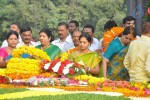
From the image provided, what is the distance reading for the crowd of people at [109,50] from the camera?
10000 mm

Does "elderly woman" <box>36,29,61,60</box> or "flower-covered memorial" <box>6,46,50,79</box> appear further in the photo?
"elderly woman" <box>36,29,61,60</box>

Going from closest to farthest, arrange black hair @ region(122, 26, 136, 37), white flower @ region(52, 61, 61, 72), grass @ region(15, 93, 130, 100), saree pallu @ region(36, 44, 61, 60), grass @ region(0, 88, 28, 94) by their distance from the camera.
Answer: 1. grass @ region(15, 93, 130, 100)
2. grass @ region(0, 88, 28, 94)
3. black hair @ region(122, 26, 136, 37)
4. white flower @ region(52, 61, 61, 72)
5. saree pallu @ region(36, 44, 61, 60)

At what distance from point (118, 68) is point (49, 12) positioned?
103 feet

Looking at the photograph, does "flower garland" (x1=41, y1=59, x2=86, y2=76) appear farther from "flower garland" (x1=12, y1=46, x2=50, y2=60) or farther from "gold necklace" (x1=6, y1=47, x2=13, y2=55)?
"gold necklace" (x1=6, y1=47, x2=13, y2=55)

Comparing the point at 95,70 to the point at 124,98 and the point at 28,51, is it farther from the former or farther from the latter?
the point at 124,98

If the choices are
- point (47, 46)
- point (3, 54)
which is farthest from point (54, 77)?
point (3, 54)

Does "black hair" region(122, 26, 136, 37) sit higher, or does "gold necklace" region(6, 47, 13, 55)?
"black hair" region(122, 26, 136, 37)

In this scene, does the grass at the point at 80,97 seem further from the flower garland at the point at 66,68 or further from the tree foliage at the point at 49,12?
the tree foliage at the point at 49,12

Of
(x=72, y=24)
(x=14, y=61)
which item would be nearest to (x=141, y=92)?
(x=14, y=61)

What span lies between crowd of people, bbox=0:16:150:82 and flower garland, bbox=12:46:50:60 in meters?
0.36

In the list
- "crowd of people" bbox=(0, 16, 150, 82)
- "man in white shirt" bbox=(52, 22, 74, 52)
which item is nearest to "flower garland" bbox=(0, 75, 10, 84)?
"crowd of people" bbox=(0, 16, 150, 82)

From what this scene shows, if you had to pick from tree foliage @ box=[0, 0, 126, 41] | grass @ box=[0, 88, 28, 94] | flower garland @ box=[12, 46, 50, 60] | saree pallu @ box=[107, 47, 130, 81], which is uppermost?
tree foliage @ box=[0, 0, 126, 41]

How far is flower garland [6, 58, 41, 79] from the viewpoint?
38.9 ft

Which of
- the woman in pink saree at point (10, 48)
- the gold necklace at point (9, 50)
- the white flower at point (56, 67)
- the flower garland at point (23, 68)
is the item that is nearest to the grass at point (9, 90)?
the white flower at point (56, 67)
